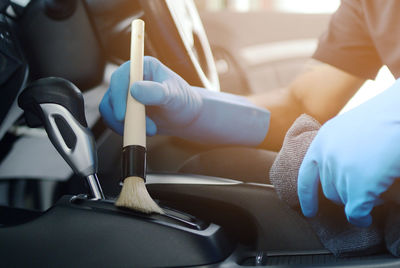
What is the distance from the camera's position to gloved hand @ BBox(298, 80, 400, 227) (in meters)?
0.30

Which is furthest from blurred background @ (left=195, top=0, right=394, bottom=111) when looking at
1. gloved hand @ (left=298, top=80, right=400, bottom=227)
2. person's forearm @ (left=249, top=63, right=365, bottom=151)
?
gloved hand @ (left=298, top=80, right=400, bottom=227)

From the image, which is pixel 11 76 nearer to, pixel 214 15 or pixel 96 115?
pixel 96 115

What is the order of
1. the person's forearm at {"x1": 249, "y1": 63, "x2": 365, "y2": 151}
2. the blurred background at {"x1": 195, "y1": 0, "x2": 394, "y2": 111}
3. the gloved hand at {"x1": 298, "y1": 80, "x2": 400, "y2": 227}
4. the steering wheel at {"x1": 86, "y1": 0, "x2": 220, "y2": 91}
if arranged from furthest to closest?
the blurred background at {"x1": 195, "y1": 0, "x2": 394, "y2": 111}, the person's forearm at {"x1": 249, "y1": 63, "x2": 365, "y2": 151}, the steering wheel at {"x1": 86, "y1": 0, "x2": 220, "y2": 91}, the gloved hand at {"x1": 298, "y1": 80, "x2": 400, "y2": 227}

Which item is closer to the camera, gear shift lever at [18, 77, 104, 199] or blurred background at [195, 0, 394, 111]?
gear shift lever at [18, 77, 104, 199]

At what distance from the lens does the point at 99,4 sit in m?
0.51

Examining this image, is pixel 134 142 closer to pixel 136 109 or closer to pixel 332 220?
pixel 136 109

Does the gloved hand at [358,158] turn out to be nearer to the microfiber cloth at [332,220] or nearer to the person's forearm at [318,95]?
the microfiber cloth at [332,220]

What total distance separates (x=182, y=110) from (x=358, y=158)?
192mm

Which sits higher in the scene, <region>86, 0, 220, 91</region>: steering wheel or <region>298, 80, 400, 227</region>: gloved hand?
<region>86, 0, 220, 91</region>: steering wheel

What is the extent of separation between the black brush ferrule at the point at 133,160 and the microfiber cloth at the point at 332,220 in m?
0.11

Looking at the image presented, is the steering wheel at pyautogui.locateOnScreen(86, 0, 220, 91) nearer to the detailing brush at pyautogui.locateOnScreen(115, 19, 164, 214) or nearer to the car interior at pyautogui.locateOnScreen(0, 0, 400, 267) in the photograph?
the car interior at pyautogui.locateOnScreen(0, 0, 400, 267)

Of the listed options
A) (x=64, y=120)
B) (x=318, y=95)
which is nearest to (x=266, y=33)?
(x=318, y=95)

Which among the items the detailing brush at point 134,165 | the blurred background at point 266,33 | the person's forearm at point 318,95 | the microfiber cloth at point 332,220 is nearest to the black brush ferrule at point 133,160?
the detailing brush at point 134,165

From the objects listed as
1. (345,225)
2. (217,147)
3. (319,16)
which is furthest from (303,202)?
(319,16)
